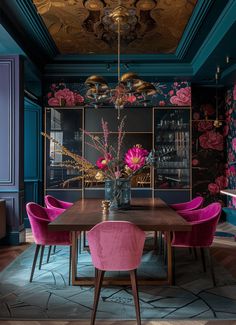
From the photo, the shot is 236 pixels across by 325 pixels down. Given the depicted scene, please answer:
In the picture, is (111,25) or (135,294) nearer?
(135,294)

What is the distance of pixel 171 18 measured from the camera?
4.68 m

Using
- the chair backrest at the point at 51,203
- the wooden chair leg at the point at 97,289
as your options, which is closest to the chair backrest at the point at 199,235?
the wooden chair leg at the point at 97,289

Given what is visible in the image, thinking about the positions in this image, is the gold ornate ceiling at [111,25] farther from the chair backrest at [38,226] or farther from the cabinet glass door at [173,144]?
the chair backrest at [38,226]

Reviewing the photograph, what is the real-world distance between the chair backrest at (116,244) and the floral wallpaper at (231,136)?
4688 millimetres

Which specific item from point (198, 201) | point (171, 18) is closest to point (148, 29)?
point (171, 18)

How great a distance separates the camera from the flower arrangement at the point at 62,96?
22.4 ft

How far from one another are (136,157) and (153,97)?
3560 mm

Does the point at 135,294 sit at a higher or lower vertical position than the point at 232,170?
lower

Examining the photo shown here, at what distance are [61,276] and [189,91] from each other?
448 centimetres

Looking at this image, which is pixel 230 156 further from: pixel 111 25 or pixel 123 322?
pixel 123 322

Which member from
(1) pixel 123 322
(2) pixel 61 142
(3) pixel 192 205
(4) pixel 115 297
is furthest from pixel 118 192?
(2) pixel 61 142

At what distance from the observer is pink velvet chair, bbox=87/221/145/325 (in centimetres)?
256

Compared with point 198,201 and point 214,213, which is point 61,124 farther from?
point 214,213

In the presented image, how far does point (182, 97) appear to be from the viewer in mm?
6797
